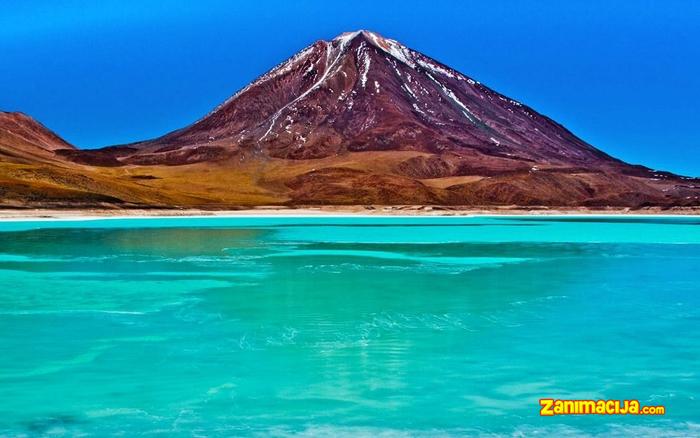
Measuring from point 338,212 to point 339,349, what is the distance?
99747 millimetres

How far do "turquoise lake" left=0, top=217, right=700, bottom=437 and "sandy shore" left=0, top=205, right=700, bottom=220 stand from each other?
52.6 m

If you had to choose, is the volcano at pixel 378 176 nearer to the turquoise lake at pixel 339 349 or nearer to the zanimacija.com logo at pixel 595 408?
the turquoise lake at pixel 339 349

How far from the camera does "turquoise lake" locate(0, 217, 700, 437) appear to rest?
11.7m

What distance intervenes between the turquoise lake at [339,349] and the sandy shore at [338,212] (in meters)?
52.6

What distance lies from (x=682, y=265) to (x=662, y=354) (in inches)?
856

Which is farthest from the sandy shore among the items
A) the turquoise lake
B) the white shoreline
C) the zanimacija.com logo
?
the zanimacija.com logo

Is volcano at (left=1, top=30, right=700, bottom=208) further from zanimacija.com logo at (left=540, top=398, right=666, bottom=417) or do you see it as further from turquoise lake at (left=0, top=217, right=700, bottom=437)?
zanimacija.com logo at (left=540, top=398, right=666, bottom=417)

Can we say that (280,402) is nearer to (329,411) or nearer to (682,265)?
(329,411)

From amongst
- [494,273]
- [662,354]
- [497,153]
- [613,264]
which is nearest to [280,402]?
[662,354]

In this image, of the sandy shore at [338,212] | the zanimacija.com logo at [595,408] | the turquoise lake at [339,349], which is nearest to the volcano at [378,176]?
Answer: the sandy shore at [338,212]

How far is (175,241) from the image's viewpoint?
50406 mm

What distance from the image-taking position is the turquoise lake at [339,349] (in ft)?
38.3

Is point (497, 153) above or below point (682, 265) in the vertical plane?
above

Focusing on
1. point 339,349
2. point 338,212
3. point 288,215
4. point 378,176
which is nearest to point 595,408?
point 339,349
